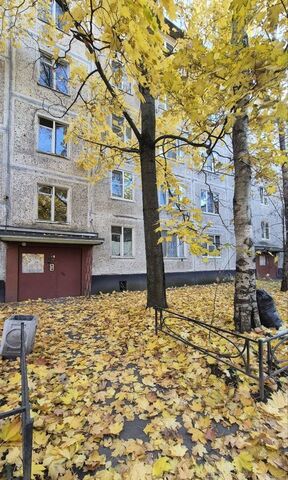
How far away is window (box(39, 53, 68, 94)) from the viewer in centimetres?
1219

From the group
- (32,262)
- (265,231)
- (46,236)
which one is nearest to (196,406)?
(46,236)

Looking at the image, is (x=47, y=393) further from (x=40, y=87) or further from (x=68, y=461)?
(x=40, y=87)

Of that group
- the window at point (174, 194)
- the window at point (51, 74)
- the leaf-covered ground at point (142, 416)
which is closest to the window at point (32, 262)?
the window at point (174, 194)

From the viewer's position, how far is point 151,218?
23.4 feet

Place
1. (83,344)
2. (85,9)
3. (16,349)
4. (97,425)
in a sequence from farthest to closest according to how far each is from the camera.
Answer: (83,344) < (16,349) < (85,9) < (97,425)

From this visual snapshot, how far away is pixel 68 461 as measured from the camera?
7.30ft

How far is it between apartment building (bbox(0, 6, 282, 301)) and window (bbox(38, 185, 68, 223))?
0.05 metres

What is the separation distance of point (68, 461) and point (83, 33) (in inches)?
227

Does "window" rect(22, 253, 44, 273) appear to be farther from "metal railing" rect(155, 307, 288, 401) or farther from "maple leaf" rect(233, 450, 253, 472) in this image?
"maple leaf" rect(233, 450, 253, 472)

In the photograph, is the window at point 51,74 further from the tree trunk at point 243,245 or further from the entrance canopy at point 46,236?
the tree trunk at point 243,245

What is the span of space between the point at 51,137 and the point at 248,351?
490 inches

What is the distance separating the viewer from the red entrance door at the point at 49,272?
11062 millimetres

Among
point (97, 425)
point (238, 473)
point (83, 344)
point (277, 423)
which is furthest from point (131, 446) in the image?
point (83, 344)

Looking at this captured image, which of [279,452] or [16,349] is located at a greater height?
[16,349]
